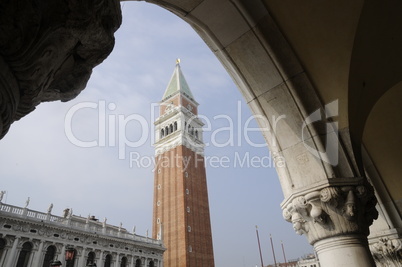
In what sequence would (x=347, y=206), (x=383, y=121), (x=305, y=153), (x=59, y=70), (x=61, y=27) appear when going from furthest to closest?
(x=383, y=121), (x=305, y=153), (x=347, y=206), (x=59, y=70), (x=61, y=27)

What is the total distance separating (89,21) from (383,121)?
4.43m

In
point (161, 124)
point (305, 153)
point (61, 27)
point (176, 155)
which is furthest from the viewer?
point (161, 124)

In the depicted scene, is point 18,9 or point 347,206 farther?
point 347,206

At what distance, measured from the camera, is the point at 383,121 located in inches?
162

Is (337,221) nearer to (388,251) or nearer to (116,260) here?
(388,251)

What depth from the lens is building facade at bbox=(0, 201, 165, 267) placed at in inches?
651

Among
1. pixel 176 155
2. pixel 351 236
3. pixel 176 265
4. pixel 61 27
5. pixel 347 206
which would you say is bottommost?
pixel 351 236

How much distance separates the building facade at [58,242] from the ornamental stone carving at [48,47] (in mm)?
19463

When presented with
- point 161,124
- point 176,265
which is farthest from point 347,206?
point 161,124

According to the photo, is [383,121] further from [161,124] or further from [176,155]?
[161,124]

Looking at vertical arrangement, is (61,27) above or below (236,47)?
below

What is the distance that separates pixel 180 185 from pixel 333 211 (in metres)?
32.8

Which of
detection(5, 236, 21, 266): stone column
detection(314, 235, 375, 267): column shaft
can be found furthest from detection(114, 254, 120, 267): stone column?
detection(314, 235, 375, 267): column shaft

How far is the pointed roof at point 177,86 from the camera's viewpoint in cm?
4306
